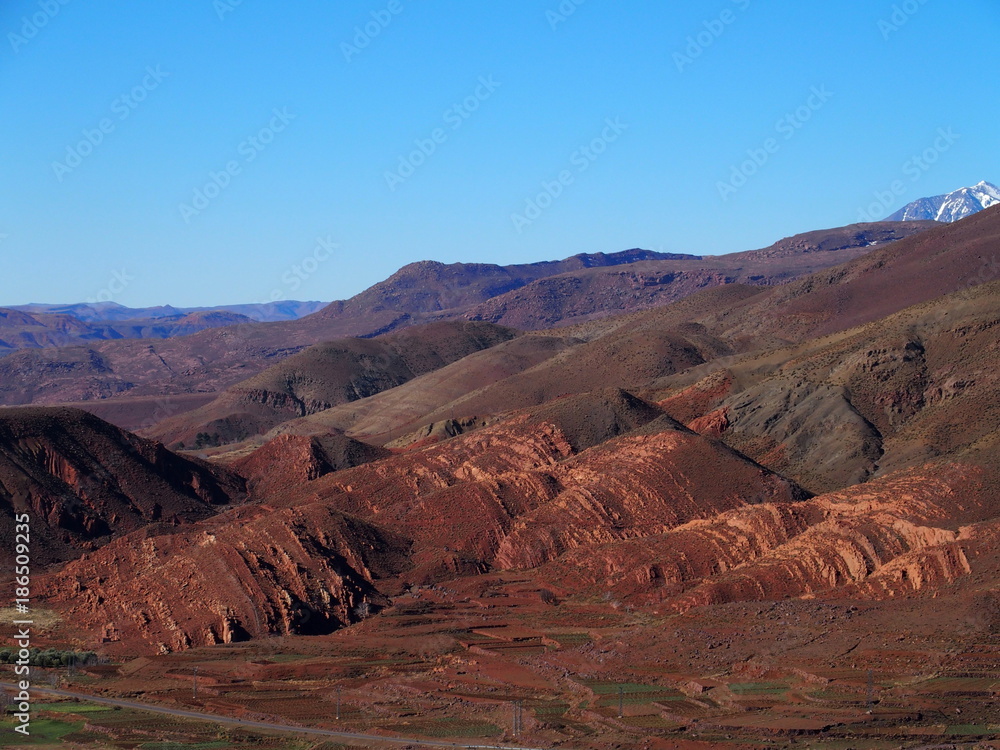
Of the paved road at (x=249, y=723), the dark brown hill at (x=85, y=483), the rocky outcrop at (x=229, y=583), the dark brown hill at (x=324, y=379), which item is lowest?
the paved road at (x=249, y=723)

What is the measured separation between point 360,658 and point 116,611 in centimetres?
1109

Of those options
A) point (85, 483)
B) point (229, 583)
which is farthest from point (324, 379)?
point (229, 583)

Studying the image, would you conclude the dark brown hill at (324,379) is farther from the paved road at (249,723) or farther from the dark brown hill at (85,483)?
the paved road at (249,723)

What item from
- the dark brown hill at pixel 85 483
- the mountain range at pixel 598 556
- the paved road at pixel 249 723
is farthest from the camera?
the dark brown hill at pixel 85 483

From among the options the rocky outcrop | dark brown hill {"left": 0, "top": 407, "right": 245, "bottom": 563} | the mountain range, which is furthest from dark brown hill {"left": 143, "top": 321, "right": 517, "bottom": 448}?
the rocky outcrop

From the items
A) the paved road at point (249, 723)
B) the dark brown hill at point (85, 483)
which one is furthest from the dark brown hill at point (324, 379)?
the paved road at point (249, 723)

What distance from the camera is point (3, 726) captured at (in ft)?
117

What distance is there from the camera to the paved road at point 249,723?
34.2m

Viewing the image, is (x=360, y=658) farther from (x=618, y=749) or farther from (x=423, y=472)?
(x=423, y=472)

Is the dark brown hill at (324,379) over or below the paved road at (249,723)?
over

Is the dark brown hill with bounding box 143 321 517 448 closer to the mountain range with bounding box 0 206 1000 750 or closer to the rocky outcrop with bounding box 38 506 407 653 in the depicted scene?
the mountain range with bounding box 0 206 1000 750

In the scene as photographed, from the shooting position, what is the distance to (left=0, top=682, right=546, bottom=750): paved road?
3425 centimetres

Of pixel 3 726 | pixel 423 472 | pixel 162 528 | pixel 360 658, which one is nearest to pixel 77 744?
pixel 3 726

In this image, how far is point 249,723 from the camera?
3694 cm
